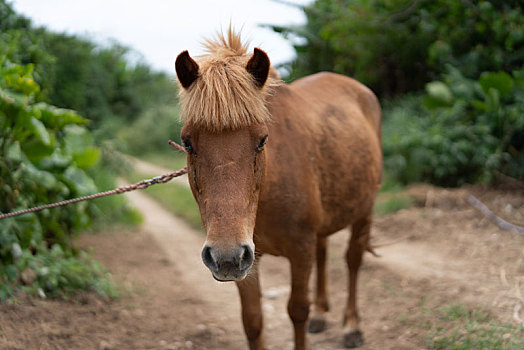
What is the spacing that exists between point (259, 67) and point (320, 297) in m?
2.81

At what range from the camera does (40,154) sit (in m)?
4.32

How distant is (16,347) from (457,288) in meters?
4.06

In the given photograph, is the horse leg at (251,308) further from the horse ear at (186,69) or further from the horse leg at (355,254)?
the horse ear at (186,69)

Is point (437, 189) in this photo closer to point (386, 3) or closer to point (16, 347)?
point (386, 3)

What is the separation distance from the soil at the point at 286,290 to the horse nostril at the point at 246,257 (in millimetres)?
2079

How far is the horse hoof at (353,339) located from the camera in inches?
160

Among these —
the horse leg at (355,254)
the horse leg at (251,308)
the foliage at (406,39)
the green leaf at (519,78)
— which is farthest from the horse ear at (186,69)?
the foliage at (406,39)

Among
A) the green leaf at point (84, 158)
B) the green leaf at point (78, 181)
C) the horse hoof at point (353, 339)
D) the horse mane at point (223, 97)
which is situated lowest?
the horse hoof at point (353, 339)

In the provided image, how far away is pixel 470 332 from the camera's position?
11.7ft

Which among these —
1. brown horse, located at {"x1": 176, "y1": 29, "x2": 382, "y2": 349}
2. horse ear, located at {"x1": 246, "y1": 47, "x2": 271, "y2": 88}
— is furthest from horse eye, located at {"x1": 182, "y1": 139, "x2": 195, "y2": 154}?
horse ear, located at {"x1": 246, "y1": 47, "x2": 271, "y2": 88}

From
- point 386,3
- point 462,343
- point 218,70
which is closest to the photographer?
point 218,70

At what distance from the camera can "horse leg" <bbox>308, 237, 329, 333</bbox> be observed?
14.7 ft

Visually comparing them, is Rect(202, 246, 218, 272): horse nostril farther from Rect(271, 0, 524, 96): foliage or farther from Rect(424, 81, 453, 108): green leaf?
Rect(271, 0, 524, 96): foliage

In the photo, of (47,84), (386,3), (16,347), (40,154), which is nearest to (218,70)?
(16,347)
